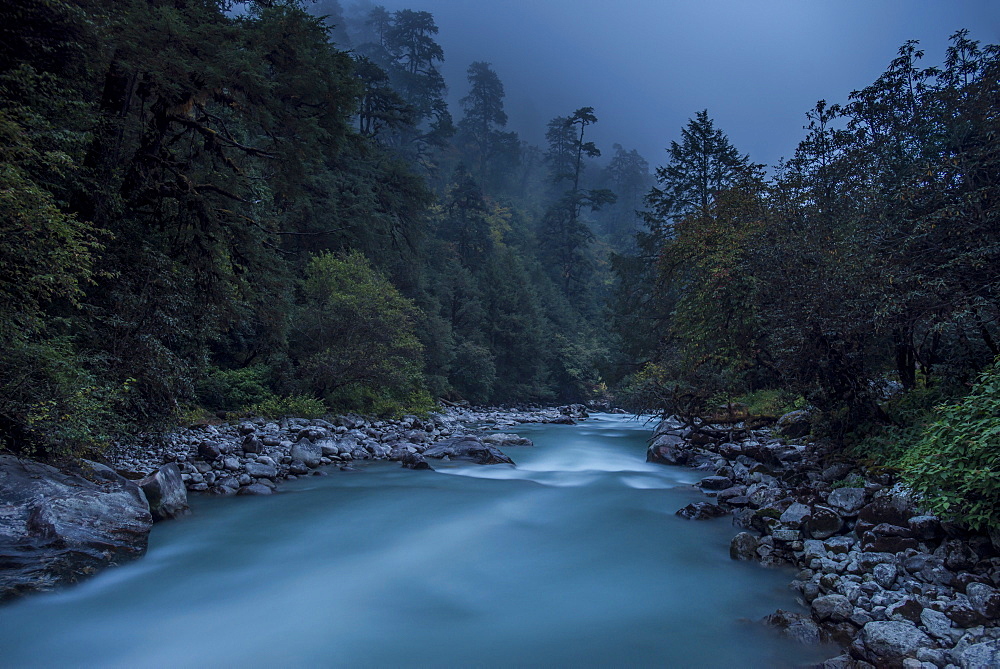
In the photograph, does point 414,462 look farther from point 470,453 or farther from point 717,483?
point 717,483

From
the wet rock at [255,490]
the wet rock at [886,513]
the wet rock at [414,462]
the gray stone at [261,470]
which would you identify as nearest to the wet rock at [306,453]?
the gray stone at [261,470]

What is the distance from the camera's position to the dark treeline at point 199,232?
5750 millimetres

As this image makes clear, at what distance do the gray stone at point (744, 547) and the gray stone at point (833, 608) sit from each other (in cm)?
159

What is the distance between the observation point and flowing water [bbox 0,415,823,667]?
4059 millimetres

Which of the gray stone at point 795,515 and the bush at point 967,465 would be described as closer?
the bush at point 967,465

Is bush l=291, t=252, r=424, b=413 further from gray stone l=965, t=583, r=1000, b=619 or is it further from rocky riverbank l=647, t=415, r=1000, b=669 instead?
gray stone l=965, t=583, r=1000, b=619

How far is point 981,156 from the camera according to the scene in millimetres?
6402

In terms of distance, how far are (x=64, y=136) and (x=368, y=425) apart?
11127mm

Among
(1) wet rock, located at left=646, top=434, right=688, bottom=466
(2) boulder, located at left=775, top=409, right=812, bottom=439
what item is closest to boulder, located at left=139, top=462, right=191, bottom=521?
(1) wet rock, located at left=646, top=434, right=688, bottom=466

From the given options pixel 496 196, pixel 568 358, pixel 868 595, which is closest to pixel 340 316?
pixel 868 595

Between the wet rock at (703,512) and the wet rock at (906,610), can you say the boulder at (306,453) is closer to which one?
the wet rock at (703,512)

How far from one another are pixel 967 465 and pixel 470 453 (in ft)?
32.4

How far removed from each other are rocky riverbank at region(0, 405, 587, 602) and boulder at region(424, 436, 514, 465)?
Result: 3 cm

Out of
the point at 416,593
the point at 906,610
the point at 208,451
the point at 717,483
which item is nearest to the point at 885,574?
the point at 906,610
